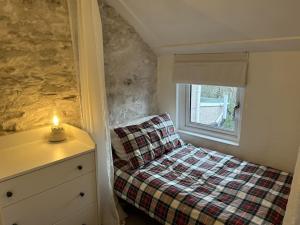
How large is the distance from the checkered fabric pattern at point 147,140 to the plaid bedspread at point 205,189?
77 millimetres

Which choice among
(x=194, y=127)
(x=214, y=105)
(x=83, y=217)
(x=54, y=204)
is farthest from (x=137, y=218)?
(x=214, y=105)

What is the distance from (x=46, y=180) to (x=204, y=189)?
3.56 feet

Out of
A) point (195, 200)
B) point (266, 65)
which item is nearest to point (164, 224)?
point (195, 200)

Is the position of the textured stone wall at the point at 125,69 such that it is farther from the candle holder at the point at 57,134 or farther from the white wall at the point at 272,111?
the white wall at the point at 272,111

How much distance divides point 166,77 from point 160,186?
1341 millimetres

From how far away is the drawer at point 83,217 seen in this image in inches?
62.1

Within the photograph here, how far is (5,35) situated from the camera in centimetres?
153

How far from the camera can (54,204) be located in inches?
58.4

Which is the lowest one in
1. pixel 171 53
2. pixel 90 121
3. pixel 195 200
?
pixel 195 200

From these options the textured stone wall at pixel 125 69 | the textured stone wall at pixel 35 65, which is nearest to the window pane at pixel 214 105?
the textured stone wall at pixel 125 69

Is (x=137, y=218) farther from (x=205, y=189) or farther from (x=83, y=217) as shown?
(x=205, y=189)

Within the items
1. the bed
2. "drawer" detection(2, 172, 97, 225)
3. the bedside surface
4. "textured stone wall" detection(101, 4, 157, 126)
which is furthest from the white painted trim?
"drawer" detection(2, 172, 97, 225)

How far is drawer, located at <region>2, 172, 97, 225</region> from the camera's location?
1.33m

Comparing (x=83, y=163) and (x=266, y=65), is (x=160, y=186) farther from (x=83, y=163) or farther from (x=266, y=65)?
(x=266, y=65)
